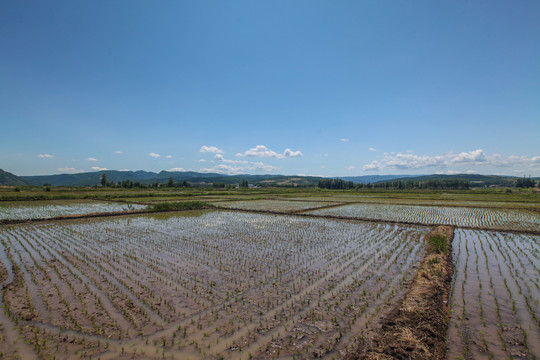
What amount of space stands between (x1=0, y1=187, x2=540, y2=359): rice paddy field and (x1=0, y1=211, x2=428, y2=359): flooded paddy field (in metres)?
0.03

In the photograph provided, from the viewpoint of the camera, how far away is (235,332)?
457 cm

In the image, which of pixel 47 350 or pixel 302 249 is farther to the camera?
pixel 302 249

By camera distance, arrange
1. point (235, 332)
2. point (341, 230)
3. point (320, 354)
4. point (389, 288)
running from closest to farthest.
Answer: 1. point (320, 354)
2. point (235, 332)
3. point (389, 288)
4. point (341, 230)

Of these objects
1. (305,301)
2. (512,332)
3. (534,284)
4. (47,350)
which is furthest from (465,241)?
(47,350)

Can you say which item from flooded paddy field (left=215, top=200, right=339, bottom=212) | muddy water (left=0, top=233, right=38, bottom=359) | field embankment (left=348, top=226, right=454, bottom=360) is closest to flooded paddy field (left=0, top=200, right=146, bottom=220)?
flooded paddy field (left=215, top=200, right=339, bottom=212)

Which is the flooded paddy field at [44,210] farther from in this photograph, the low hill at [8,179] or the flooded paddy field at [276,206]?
the low hill at [8,179]

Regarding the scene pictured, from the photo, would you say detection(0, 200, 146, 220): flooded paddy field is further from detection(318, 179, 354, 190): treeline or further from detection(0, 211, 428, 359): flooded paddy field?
detection(318, 179, 354, 190): treeline

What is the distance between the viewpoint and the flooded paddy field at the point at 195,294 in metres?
4.23

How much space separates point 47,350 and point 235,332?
295cm

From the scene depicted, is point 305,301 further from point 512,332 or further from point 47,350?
point 47,350

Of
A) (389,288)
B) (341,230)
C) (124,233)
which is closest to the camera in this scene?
(389,288)

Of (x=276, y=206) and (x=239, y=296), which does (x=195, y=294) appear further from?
(x=276, y=206)

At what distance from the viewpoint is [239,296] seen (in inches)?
238

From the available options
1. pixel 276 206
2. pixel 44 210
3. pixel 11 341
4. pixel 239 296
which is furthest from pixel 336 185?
pixel 11 341
